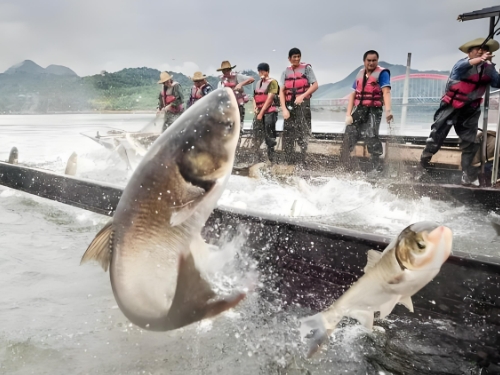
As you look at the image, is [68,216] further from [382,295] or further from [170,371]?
[382,295]

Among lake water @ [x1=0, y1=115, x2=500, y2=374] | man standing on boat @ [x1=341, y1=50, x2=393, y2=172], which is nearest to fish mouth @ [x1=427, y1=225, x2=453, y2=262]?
lake water @ [x1=0, y1=115, x2=500, y2=374]

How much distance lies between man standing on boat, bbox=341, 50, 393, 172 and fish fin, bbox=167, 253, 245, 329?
5.87 meters

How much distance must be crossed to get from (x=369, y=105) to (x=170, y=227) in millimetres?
6135

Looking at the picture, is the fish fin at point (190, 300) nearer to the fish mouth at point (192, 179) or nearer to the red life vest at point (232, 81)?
the fish mouth at point (192, 179)

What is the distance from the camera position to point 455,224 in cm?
498

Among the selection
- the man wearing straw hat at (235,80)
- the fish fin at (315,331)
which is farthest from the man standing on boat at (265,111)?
the fish fin at (315,331)

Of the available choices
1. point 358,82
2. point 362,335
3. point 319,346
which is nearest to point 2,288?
point 319,346

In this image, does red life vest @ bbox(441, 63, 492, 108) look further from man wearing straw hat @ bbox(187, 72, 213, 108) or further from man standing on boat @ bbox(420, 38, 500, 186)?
man wearing straw hat @ bbox(187, 72, 213, 108)

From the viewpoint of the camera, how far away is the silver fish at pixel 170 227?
177 cm

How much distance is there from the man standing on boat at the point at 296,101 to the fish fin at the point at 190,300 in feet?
21.5

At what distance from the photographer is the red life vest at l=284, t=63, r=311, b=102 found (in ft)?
26.8

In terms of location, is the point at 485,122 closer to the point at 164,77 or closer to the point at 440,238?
the point at 440,238

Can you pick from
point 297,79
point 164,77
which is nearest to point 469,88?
point 297,79

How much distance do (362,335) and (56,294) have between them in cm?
245
